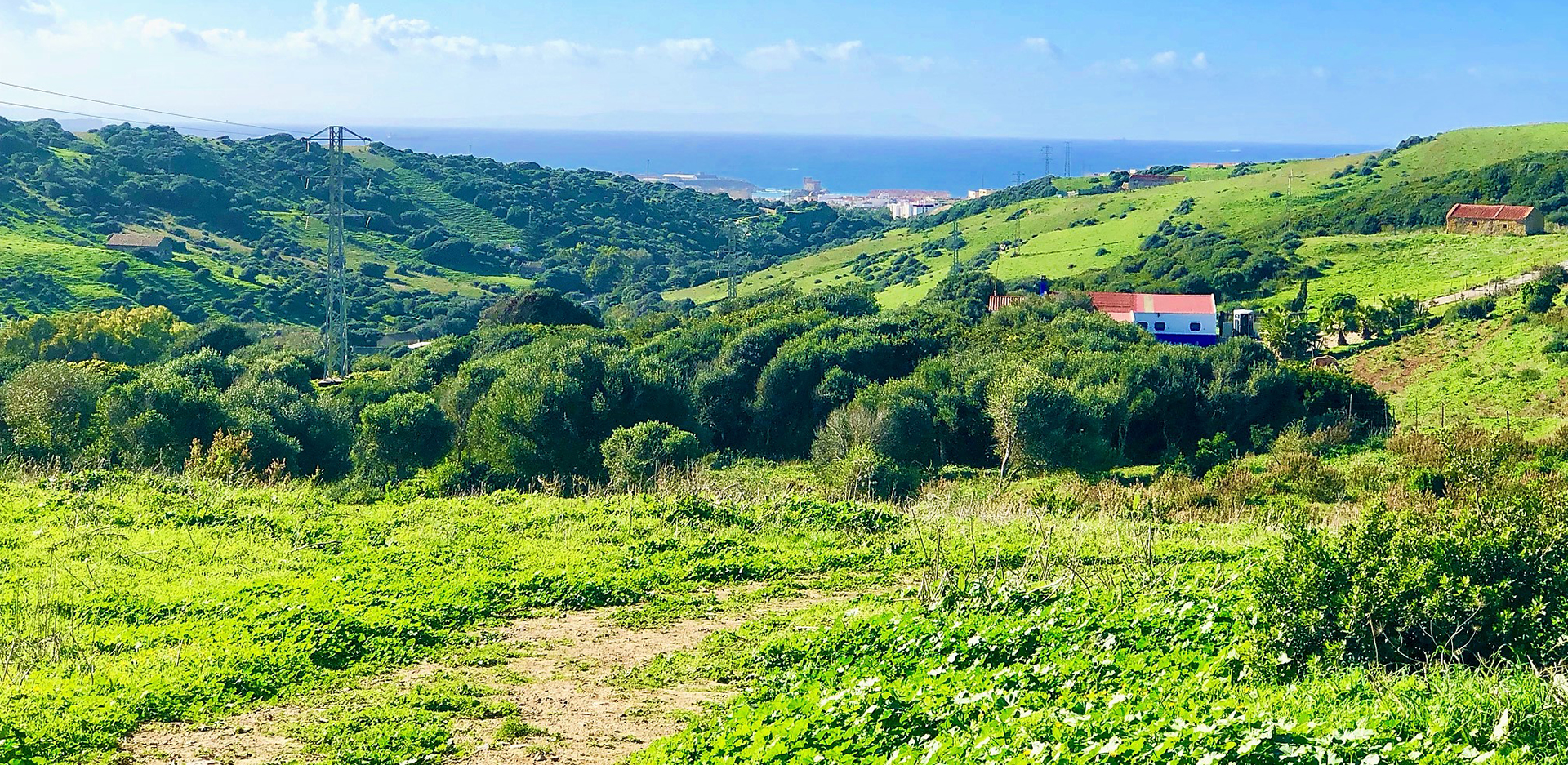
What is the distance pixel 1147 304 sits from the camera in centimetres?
5609

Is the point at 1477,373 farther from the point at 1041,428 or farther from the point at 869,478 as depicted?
the point at 869,478

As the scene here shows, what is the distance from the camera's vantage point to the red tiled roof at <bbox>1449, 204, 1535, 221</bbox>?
67.0 meters

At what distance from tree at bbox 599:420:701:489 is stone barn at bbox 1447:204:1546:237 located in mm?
58306

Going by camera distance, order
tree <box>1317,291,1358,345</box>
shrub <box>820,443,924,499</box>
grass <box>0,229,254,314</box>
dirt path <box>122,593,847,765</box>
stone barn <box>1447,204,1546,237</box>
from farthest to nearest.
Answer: grass <box>0,229,254,314</box> → stone barn <box>1447,204,1546,237</box> → tree <box>1317,291,1358,345</box> → shrub <box>820,443,924,499</box> → dirt path <box>122,593,847,765</box>

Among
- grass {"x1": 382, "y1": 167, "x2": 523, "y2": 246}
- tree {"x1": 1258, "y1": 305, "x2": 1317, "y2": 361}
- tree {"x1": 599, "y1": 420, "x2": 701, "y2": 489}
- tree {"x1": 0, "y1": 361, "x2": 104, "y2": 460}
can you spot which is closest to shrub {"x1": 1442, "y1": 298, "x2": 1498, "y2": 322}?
tree {"x1": 1258, "y1": 305, "x2": 1317, "y2": 361}

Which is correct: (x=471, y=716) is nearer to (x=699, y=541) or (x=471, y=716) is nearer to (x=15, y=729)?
(x=15, y=729)

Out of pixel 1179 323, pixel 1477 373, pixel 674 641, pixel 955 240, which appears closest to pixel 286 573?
pixel 674 641

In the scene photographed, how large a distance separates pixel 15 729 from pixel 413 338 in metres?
69.5

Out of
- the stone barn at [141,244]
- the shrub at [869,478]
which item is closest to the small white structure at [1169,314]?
the shrub at [869,478]

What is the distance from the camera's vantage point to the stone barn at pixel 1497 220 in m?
66.2

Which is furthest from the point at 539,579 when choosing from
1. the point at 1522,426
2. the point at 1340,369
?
the point at 1340,369

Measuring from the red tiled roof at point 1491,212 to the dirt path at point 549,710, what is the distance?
69731 mm

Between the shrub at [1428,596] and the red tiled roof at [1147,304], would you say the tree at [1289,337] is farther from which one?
the shrub at [1428,596]

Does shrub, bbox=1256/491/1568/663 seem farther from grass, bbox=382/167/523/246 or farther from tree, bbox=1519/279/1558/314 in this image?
grass, bbox=382/167/523/246
